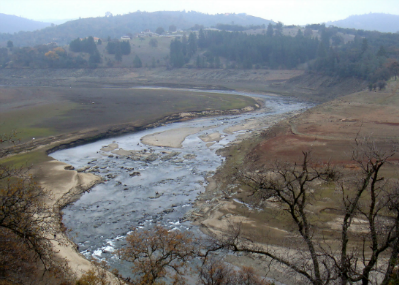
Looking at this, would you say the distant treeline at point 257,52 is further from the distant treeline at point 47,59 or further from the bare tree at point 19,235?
the bare tree at point 19,235

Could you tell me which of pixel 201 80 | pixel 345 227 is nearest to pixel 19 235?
pixel 345 227

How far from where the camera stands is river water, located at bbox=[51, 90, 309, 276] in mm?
24922

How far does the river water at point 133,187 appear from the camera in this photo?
24.9 meters

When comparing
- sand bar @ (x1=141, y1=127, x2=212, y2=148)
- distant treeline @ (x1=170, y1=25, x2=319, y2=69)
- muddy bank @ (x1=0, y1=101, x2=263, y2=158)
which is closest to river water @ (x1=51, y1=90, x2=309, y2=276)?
sand bar @ (x1=141, y1=127, x2=212, y2=148)

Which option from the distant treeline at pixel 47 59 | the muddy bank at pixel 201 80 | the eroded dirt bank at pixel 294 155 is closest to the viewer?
the eroded dirt bank at pixel 294 155

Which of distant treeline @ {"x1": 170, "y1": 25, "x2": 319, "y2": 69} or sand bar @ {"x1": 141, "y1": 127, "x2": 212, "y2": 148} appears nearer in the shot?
sand bar @ {"x1": 141, "y1": 127, "x2": 212, "y2": 148}

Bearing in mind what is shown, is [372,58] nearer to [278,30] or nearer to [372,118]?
[372,118]

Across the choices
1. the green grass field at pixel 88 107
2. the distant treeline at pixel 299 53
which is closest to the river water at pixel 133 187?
the green grass field at pixel 88 107

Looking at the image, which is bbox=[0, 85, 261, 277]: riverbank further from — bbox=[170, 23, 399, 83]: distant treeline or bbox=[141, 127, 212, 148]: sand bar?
bbox=[170, 23, 399, 83]: distant treeline

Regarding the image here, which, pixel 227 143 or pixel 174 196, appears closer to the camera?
pixel 174 196

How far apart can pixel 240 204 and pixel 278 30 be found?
181838 millimetres

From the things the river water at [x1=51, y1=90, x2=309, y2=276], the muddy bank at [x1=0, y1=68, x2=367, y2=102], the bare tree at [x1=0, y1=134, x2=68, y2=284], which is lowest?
the muddy bank at [x1=0, y1=68, x2=367, y2=102]

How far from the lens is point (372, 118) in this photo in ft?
182

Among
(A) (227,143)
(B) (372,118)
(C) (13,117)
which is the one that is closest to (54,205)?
(A) (227,143)
